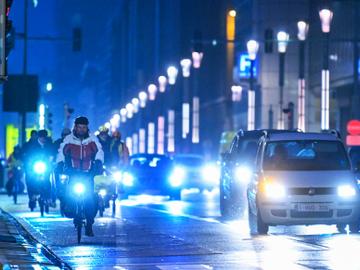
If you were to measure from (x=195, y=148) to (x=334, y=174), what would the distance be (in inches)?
4312

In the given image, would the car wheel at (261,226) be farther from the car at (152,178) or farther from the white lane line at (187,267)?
the car at (152,178)

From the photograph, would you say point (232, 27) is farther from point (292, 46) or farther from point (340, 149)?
point (340, 149)

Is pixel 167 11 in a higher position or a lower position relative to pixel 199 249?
higher

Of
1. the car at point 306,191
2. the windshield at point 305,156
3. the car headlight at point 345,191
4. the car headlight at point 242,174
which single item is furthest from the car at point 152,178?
the car headlight at point 345,191

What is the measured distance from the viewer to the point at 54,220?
88.1 ft

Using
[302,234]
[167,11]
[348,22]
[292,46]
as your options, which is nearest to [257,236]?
[302,234]

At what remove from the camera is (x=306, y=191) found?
21859mm

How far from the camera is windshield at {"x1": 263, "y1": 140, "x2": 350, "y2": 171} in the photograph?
2259 centimetres

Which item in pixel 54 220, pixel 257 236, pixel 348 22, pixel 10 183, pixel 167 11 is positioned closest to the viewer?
pixel 257 236

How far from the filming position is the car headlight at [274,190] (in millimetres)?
21969

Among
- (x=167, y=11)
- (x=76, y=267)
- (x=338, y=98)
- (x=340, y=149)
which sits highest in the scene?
(x=167, y=11)

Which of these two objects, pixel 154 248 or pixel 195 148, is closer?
pixel 154 248

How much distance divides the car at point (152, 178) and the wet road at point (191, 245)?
15.0m

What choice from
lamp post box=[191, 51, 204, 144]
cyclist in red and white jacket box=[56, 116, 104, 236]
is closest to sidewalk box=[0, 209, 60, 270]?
cyclist in red and white jacket box=[56, 116, 104, 236]
